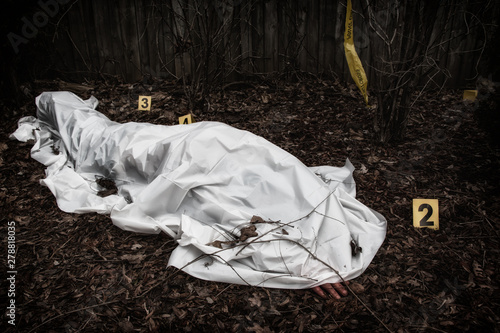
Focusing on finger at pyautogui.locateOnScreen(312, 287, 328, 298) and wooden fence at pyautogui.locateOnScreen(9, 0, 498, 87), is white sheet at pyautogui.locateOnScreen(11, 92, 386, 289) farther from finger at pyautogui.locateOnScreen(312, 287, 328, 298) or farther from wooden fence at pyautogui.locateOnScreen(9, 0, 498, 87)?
wooden fence at pyautogui.locateOnScreen(9, 0, 498, 87)

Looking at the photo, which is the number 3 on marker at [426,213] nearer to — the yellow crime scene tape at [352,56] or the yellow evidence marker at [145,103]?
the yellow crime scene tape at [352,56]

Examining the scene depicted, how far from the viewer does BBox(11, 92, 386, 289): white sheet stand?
2090 millimetres

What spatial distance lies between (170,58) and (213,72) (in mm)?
718

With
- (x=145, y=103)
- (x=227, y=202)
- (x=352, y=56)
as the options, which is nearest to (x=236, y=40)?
(x=145, y=103)

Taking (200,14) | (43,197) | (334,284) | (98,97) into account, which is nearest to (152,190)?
(43,197)

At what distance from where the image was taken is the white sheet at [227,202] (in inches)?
82.3

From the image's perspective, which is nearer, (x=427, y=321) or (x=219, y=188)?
(x=427, y=321)

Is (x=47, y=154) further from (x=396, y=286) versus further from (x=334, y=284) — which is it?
(x=396, y=286)

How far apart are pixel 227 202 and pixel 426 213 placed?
149cm

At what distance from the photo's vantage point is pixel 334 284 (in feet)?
6.66

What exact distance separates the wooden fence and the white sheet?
Answer: 174 cm

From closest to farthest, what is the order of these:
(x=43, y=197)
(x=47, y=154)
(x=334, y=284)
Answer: (x=334, y=284) < (x=43, y=197) < (x=47, y=154)

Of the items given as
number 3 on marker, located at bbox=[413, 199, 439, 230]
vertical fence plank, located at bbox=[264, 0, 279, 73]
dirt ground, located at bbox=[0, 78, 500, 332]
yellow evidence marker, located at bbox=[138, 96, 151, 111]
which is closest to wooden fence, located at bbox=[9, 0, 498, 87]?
vertical fence plank, located at bbox=[264, 0, 279, 73]

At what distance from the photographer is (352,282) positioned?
81.7 inches
